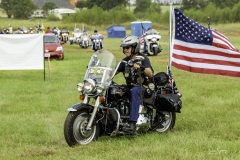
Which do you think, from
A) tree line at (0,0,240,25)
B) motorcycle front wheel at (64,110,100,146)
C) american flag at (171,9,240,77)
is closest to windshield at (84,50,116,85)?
motorcycle front wheel at (64,110,100,146)

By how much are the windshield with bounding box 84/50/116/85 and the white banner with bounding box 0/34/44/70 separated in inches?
367

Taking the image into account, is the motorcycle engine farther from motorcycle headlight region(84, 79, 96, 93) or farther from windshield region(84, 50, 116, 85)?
motorcycle headlight region(84, 79, 96, 93)

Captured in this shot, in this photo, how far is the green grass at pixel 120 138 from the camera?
24.3ft

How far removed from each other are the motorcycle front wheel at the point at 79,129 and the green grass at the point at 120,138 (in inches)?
5.3

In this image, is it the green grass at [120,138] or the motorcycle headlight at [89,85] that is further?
the motorcycle headlight at [89,85]

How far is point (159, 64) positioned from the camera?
77.7 ft

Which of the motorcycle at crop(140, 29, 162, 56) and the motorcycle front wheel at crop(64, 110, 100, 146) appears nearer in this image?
the motorcycle front wheel at crop(64, 110, 100, 146)

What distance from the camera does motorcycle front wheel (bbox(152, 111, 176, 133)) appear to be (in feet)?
29.6

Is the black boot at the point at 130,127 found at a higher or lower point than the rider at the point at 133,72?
lower

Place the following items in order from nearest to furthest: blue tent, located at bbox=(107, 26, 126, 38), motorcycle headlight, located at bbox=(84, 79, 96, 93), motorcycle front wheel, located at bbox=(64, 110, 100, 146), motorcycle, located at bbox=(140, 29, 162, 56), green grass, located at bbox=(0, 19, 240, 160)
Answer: green grass, located at bbox=(0, 19, 240, 160) → motorcycle front wheel, located at bbox=(64, 110, 100, 146) → motorcycle headlight, located at bbox=(84, 79, 96, 93) → motorcycle, located at bbox=(140, 29, 162, 56) → blue tent, located at bbox=(107, 26, 126, 38)

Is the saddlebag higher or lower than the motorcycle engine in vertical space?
lower

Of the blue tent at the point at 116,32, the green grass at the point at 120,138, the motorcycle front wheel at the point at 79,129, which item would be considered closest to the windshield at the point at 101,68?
the motorcycle front wheel at the point at 79,129

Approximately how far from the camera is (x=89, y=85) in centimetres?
785

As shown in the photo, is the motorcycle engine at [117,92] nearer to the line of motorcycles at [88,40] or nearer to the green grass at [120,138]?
the green grass at [120,138]
